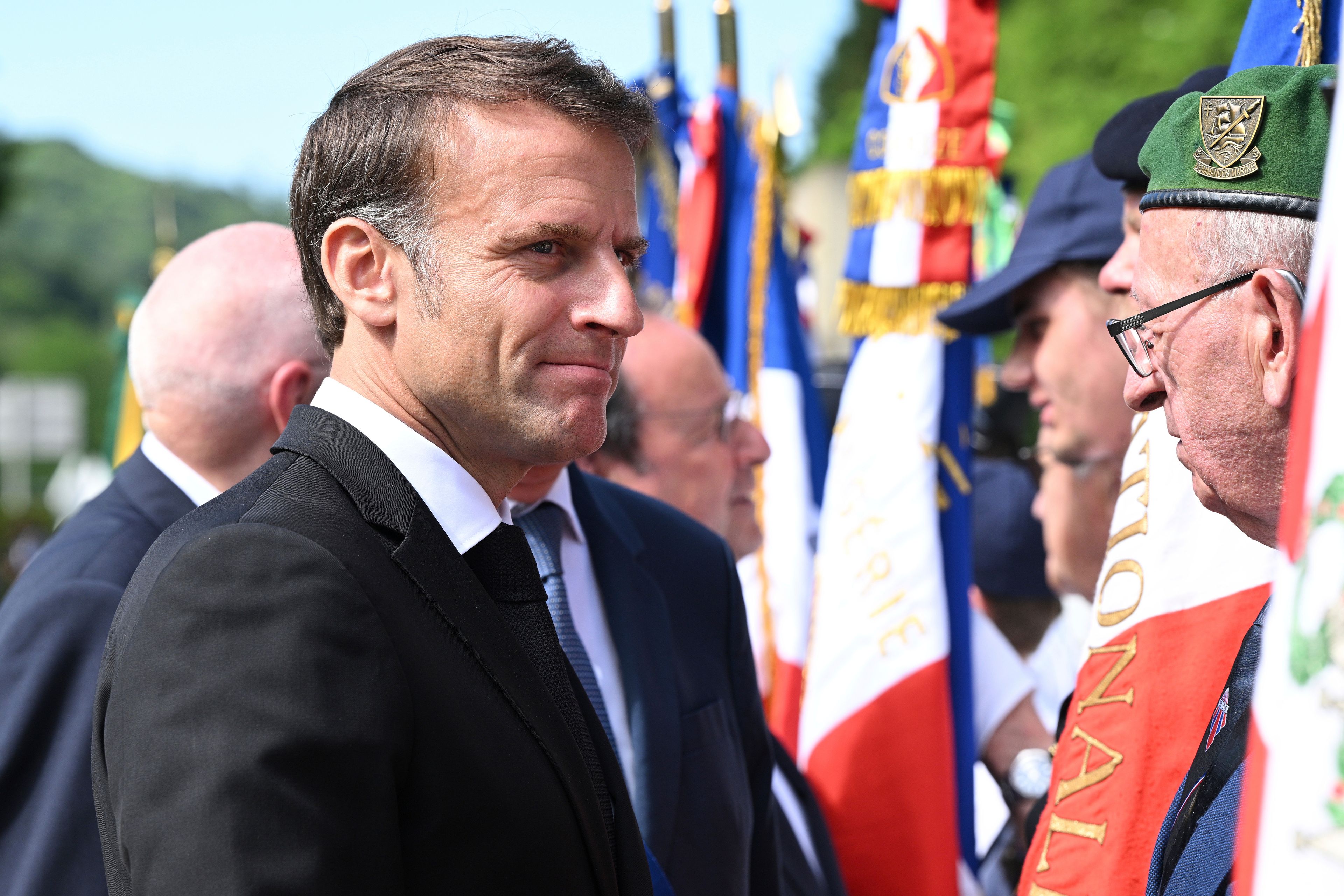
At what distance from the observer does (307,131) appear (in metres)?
1.63

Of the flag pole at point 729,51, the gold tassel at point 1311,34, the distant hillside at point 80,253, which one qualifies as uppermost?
the flag pole at point 729,51

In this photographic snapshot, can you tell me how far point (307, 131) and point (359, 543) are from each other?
0.61 metres

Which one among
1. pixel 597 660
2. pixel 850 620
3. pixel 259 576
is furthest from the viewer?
pixel 850 620

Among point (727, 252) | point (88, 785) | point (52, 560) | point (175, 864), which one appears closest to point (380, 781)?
point (175, 864)

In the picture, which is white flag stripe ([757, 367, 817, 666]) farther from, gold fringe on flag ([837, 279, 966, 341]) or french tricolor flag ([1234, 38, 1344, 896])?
french tricolor flag ([1234, 38, 1344, 896])

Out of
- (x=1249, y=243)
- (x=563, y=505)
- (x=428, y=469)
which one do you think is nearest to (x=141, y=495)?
(x=563, y=505)

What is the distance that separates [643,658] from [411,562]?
2.73 feet

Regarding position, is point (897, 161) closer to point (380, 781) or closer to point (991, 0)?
point (991, 0)

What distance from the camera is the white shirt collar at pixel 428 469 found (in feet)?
4.95

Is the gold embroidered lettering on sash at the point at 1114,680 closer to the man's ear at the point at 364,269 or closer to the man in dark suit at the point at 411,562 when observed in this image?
the man in dark suit at the point at 411,562

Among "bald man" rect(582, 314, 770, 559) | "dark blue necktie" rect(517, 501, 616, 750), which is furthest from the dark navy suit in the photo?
"bald man" rect(582, 314, 770, 559)

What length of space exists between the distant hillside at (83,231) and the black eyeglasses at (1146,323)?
6350 centimetres

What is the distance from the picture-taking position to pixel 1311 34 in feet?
6.30

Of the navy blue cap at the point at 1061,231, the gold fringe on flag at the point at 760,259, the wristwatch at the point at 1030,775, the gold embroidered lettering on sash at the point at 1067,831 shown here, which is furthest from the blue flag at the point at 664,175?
the gold embroidered lettering on sash at the point at 1067,831
